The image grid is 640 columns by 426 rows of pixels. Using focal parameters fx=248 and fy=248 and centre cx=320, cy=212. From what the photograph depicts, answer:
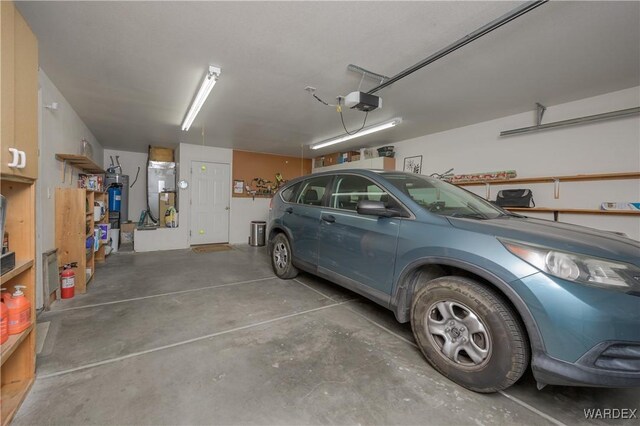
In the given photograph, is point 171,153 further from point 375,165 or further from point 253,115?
point 375,165

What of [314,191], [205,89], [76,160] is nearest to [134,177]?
[76,160]

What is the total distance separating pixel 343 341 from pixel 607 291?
62.8 inches

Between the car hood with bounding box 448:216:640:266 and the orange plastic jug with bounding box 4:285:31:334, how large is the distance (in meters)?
2.64

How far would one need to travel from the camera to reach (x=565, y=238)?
4.59ft

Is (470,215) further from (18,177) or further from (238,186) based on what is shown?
(238,186)

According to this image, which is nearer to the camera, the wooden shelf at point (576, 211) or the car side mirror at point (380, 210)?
the car side mirror at point (380, 210)

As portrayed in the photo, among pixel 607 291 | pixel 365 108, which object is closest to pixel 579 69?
pixel 365 108

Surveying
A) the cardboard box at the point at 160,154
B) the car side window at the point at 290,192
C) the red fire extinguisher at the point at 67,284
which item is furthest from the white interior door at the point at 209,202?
the car side window at the point at 290,192

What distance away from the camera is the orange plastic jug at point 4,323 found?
1.28 meters

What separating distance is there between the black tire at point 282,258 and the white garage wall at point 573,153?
348 cm

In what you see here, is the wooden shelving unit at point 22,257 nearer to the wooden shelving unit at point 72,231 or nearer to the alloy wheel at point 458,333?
the wooden shelving unit at point 72,231

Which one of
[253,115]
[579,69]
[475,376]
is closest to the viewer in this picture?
[475,376]

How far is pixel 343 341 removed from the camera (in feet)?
6.64

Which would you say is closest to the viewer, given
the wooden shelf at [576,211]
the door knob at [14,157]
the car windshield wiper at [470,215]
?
the door knob at [14,157]
